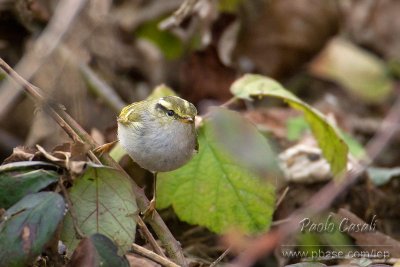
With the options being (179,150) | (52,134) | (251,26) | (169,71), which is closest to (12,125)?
(52,134)

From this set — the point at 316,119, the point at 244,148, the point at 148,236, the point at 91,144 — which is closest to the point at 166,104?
the point at 91,144

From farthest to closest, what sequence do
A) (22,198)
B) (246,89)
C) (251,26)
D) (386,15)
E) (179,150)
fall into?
1. (386,15)
2. (251,26)
3. (246,89)
4. (179,150)
5. (22,198)

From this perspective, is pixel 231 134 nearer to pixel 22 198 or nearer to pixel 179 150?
pixel 22 198

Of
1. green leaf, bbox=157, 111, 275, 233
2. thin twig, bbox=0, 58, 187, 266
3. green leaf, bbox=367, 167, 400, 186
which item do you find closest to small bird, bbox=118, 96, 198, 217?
green leaf, bbox=157, 111, 275, 233

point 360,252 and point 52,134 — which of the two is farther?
point 52,134

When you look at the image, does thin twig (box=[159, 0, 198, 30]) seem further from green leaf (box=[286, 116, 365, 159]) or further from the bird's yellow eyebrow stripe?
green leaf (box=[286, 116, 365, 159])

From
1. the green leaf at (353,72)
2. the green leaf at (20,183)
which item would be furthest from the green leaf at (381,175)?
the green leaf at (353,72)

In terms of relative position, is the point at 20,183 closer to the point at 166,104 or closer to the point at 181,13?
the point at 166,104

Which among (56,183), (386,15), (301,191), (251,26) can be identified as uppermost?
(56,183)
